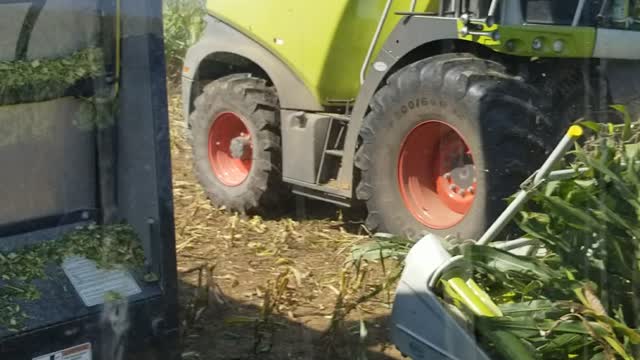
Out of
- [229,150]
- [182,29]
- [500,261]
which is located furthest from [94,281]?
[182,29]

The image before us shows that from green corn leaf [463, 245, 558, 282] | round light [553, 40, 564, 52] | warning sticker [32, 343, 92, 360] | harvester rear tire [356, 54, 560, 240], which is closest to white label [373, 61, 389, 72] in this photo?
harvester rear tire [356, 54, 560, 240]

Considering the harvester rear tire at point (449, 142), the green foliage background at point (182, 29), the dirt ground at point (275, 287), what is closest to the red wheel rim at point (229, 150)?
the dirt ground at point (275, 287)

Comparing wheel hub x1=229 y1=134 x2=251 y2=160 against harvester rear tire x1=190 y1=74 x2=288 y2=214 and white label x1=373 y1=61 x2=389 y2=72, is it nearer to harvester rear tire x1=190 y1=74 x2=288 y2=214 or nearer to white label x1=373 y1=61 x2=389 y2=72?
harvester rear tire x1=190 y1=74 x2=288 y2=214

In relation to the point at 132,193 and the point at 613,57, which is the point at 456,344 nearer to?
the point at 132,193

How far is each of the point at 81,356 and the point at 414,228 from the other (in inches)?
117

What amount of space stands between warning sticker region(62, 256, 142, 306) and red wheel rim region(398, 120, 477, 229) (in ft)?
8.94

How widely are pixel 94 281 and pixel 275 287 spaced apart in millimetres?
1902

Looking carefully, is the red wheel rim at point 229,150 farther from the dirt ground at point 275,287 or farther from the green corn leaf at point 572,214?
the green corn leaf at point 572,214

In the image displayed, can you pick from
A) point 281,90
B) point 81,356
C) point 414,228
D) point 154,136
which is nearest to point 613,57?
point 414,228

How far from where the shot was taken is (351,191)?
629 cm

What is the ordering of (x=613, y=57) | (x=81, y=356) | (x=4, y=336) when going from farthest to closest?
1. (x=613, y=57)
2. (x=81, y=356)
3. (x=4, y=336)

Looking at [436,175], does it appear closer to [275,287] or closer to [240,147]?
[275,287]

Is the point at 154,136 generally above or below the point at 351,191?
above

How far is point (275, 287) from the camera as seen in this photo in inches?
201
